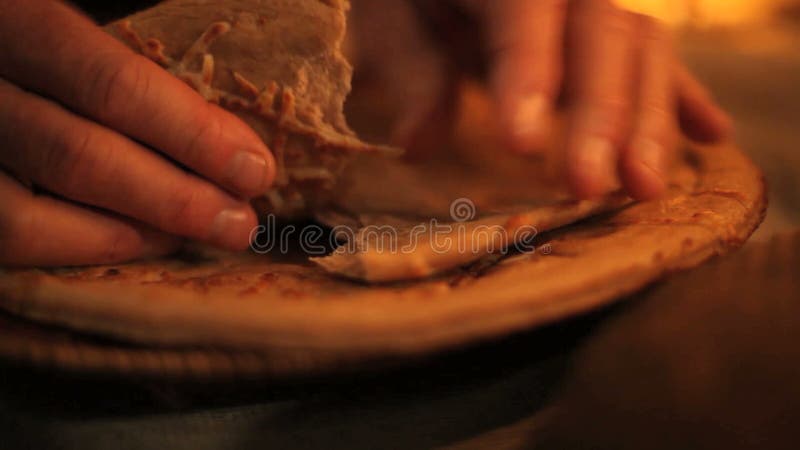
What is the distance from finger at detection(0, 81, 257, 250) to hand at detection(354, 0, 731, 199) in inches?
7.9

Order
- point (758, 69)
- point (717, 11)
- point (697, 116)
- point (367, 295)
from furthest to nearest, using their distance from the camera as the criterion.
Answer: point (717, 11), point (758, 69), point (697, 116), point (367, 295)

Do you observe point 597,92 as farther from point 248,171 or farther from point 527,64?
point 248,171

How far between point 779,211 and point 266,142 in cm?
52

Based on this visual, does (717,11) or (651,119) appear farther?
(717,11)

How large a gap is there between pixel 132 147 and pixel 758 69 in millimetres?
988

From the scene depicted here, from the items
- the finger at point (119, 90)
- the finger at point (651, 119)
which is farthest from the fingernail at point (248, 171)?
the finger at point (651, 119)

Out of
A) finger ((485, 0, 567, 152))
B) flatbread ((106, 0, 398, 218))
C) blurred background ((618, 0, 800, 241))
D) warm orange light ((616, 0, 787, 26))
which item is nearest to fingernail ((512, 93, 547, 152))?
finger ((485, 0, 567, 152))

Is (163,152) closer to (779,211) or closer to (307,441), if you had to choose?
(307,441)

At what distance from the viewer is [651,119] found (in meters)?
0.50

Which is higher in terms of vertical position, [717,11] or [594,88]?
[717,11]

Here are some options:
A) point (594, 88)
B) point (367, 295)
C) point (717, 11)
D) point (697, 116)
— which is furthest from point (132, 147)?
point (717, 11)

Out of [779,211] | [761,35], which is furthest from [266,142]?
[761,35]

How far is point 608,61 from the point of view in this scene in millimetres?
512

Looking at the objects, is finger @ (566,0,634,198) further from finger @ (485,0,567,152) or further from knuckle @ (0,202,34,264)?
knuckle @ (0,202,34,264)
